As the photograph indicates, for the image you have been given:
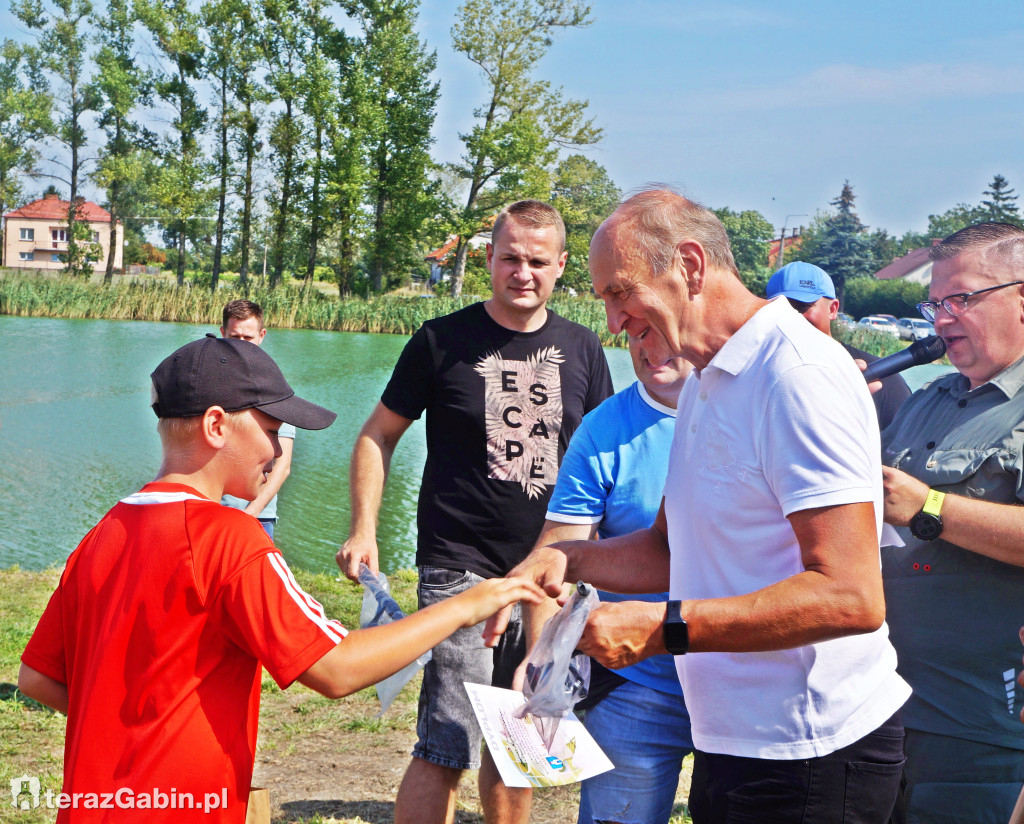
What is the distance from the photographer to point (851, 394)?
6.57 ft

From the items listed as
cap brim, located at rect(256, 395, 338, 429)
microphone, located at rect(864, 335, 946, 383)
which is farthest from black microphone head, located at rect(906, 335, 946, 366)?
cap brim, located at rect(256, 395, 338, 429)

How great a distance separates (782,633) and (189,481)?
1336 millimetres

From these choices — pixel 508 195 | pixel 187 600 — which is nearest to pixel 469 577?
pixel 187 600

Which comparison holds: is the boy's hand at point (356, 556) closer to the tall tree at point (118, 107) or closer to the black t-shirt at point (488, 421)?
the black t-shirt at point (488, 421)

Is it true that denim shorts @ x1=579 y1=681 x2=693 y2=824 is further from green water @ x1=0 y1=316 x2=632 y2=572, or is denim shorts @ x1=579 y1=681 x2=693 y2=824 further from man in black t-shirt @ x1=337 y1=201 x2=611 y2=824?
green water @ x1=0 y1=316 x2=632 y2=572

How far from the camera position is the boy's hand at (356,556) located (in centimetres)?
366

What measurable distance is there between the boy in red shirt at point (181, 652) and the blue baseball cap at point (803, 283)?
3534mm

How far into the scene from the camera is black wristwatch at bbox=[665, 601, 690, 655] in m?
2.02

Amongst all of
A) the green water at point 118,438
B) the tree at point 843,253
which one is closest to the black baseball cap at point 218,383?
the green water at point 118,438

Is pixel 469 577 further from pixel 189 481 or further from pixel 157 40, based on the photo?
pixel 157 40

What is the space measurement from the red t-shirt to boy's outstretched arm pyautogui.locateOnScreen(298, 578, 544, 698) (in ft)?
0.12

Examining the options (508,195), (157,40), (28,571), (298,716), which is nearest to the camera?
(298,716)

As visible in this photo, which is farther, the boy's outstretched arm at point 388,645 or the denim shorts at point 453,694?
the denim shorts at point 453,694

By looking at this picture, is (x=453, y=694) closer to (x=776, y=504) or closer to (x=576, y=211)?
(x=776, y=504)
